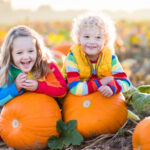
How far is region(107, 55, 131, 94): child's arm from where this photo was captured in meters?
3.12

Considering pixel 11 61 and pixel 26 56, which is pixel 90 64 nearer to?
pixel 26 56

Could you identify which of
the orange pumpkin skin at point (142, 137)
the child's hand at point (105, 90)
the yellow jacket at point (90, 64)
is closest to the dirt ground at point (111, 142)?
the orange pumpkin skin at point (142, 137)

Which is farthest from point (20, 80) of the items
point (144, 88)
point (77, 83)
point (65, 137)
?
point (144, 88)

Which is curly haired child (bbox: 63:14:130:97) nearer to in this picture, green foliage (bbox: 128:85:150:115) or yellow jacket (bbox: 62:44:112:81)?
yellow jacket (bbox: 62:44:112:81)

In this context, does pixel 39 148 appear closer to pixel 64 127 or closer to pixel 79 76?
pixel 64 127

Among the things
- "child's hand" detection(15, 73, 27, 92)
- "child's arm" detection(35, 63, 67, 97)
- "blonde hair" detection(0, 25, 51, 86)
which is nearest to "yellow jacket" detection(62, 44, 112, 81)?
"child's arm" detection(35, 63, 67, 97)

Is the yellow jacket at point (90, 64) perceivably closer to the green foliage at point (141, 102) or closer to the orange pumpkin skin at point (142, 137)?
the green foliage at point (141, 102)

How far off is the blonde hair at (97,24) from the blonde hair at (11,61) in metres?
0.42

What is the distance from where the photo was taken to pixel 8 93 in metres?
3.20

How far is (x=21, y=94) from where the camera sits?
325cm

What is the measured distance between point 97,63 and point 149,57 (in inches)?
177

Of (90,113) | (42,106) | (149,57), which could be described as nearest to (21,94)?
(42,106)

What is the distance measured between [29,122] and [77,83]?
0.61 m

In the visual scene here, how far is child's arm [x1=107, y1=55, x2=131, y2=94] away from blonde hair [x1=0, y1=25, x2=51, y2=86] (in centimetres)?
69
